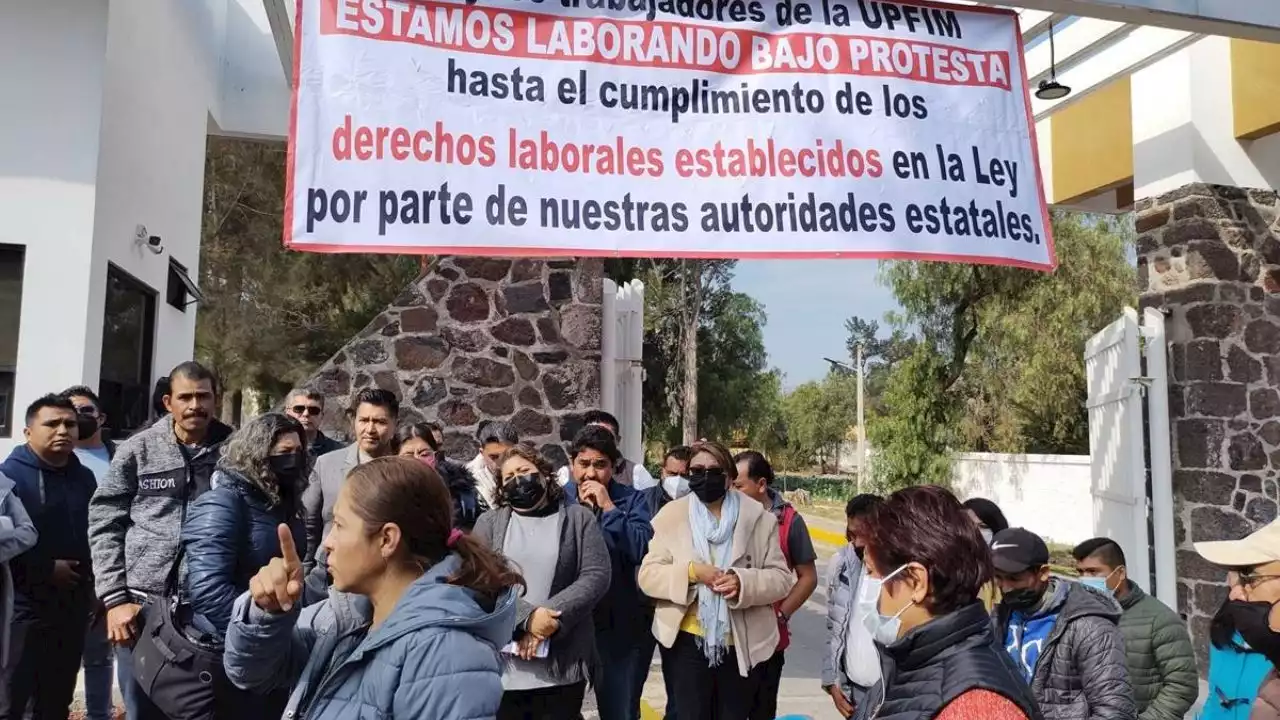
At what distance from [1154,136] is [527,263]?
17.5ft

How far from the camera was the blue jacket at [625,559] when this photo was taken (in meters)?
4.76

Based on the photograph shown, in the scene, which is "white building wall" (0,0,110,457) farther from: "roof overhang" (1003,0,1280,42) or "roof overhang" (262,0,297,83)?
"roof overhang" (1003,0,1280,42)

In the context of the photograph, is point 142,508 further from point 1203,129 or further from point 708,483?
point 1203,129

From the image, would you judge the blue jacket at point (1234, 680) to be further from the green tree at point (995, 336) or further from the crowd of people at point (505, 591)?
the green tree at point (995, 336)

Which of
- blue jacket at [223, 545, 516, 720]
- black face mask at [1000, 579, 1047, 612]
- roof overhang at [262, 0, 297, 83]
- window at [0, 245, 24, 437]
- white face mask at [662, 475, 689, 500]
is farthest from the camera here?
roof overhang at [262, 0, 297, 83]

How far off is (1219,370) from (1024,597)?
5331mm

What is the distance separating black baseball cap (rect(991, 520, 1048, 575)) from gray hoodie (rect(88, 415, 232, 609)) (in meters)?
2.87

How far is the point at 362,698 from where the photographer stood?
1802 mm

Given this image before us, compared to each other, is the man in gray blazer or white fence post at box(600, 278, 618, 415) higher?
white fence post at box(600, 278, 618, 415)

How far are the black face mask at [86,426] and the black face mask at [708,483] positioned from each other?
3.08 metres

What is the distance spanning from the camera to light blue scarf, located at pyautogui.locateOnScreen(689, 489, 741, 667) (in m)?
4.21

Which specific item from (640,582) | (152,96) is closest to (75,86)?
(152,96)

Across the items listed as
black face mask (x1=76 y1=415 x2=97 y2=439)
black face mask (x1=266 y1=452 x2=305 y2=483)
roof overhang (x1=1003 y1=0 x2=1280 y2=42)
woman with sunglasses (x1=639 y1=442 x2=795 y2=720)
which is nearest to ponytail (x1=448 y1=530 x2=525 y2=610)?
black face mask (x1=266 y1=452 x2=305 y2=483)

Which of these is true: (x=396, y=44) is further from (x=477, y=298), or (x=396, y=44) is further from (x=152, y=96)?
(x=152, y=96)
